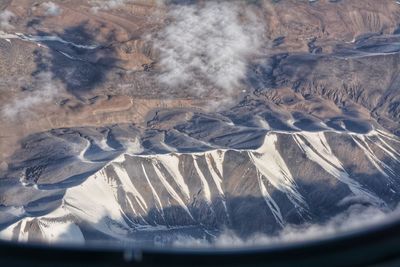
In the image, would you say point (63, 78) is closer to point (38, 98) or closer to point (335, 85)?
point (38, 98)

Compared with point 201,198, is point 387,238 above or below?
above

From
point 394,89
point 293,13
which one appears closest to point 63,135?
point 394,89

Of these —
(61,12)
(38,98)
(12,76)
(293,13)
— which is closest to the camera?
(38,98)

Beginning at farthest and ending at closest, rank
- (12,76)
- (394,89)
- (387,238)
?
(394,89)
(12,76)
(387,238)

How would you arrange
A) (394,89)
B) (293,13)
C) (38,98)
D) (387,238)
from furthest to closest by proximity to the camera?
(293,13) → (394,89) → (38,98) → (387,238)

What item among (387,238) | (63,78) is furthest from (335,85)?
(387,238)

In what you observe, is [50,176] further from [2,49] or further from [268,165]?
[2,49]

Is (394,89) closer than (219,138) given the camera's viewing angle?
No

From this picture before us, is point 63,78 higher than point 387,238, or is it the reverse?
point 387,238

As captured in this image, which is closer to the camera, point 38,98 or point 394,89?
point 38,98
